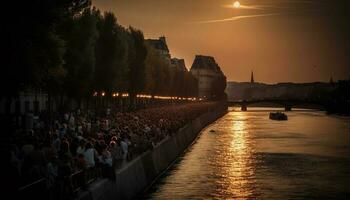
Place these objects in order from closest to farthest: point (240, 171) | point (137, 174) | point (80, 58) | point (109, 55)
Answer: point (137, 174) → point (240, 171) → point (80, 58) → point (109, 55)

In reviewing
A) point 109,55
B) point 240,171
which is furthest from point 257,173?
point 109,55

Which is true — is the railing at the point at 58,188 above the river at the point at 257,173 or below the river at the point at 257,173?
above

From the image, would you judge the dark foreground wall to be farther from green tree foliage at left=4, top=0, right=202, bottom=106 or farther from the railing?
green tree foliage at left=4, top=0, right=202, bottom=106

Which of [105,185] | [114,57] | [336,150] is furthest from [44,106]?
[105,185]

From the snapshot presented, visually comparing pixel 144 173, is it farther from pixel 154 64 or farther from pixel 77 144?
pixel 154 64

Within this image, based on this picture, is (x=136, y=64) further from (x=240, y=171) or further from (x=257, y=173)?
(x=257, y=173)

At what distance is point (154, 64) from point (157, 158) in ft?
302

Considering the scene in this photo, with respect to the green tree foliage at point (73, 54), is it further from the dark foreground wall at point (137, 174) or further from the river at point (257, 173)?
the river at point (257, 173)

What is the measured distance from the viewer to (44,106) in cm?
9950

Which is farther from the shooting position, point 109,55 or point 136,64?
point 136,64

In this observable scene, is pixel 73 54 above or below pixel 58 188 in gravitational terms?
above

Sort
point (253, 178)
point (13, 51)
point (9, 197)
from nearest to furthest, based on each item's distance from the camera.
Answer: point (9, 197) < point (13, 51) < point (253, 178)

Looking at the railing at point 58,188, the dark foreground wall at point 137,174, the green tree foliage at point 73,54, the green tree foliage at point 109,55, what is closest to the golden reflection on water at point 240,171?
the dark foreground wall at point 137,174

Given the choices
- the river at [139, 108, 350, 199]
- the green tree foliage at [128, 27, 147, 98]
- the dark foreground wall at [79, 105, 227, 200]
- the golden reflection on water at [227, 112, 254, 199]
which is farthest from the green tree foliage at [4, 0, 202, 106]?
the golden reflection on water at [227, 112, 254, 199]
